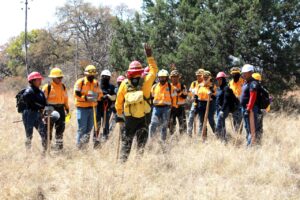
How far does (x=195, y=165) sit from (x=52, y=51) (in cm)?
3802

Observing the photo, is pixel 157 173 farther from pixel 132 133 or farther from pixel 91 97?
pixel 91 97

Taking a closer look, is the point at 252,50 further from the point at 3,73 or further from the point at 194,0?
the point at 3,73

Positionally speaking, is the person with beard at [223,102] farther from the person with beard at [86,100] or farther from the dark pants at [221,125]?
the person with beard at [86,100]

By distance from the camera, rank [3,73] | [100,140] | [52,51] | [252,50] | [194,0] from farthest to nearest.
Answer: [3,73] < [52,51] < [194,0] < [252,50] < [100,140]

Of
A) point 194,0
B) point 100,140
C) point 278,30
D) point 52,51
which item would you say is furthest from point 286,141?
point 52,51

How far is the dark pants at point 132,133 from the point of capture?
241 inches

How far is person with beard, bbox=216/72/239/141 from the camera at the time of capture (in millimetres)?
8570

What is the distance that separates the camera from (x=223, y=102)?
8641mm

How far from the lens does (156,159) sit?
626cm

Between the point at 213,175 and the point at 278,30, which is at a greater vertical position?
the point at 278,30

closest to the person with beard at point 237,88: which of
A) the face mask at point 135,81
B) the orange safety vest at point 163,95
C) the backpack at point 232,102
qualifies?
the backpack at point 232,102

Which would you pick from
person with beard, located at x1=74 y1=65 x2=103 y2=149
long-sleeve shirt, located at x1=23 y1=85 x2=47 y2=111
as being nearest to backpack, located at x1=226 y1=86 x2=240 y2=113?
person with beard, located at x1=74 y1=65 x2=103 y2=149

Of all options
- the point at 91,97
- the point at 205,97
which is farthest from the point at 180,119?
the point at 91,97

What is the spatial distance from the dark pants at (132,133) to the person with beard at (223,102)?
9.35 feet
